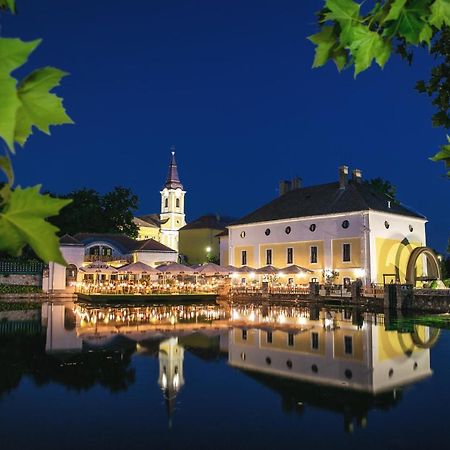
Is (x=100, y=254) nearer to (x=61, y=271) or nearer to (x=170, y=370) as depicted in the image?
(x=61, y=271)

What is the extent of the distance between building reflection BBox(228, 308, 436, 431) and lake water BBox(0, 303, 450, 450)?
50 mm

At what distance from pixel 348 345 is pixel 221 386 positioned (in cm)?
752

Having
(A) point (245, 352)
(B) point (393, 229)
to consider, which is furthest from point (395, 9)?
(B) point (393, 229)

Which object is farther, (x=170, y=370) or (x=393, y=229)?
(x=393, y=229)

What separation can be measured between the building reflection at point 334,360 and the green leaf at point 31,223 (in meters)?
9.71

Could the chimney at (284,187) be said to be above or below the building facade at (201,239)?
above

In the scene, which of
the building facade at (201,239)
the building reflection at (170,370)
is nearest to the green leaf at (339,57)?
the building reflection at (170,370)

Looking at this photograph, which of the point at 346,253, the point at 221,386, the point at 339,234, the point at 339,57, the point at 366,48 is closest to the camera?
the point at 366,48

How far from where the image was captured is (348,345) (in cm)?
1931

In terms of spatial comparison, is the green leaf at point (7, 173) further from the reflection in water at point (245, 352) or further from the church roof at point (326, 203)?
the church roof at point (326, 203)

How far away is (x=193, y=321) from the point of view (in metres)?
26.8

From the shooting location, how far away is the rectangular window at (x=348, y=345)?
59.4 ft

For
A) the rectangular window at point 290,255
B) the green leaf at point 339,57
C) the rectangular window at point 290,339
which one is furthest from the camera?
the rectangular window at point 290,255

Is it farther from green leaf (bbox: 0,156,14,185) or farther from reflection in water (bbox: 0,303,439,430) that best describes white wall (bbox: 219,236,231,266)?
green leaf (bbox: 0,156,14,185)
